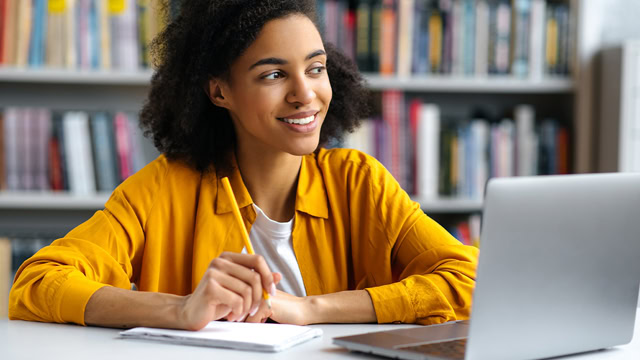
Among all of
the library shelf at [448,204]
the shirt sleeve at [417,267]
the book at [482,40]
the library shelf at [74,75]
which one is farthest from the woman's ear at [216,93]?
the book at [482,40]

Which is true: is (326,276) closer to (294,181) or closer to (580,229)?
(294,181)

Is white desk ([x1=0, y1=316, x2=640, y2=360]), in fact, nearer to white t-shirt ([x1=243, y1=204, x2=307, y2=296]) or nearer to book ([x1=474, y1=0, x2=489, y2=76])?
white t-shirt ([x1=243, y1=204, x2=307, y2=296])

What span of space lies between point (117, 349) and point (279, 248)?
0.57m

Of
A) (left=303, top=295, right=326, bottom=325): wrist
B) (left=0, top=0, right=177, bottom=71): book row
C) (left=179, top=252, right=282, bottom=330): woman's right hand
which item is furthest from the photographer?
(left=0, top=0, right=177, bottom=71): book row

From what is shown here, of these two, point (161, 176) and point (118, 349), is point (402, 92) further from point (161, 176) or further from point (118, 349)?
point (118, 349)

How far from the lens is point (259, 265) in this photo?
1.01 meters

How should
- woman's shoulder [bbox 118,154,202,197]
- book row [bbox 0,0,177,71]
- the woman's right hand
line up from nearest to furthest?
the woman's right hand → woman's shoulder [bbox 118,154,202,197] → book row [bbox 0,0,177,71]

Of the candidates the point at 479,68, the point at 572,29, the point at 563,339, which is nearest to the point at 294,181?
the point at 563,339

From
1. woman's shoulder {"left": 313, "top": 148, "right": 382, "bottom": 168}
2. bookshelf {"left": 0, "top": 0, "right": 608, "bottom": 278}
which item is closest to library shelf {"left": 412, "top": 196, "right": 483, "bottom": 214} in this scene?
bookshelf {"left": 0, "top": 0, "right": 608, "bottom": 278}

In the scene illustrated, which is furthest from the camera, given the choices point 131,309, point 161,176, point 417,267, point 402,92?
point 402,92

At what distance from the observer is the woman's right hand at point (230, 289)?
1015 millimetres

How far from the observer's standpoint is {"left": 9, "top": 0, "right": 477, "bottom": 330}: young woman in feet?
4.43

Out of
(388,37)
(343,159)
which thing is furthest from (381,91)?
(343,159)

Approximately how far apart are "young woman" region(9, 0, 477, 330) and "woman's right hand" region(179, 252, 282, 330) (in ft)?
0.90
